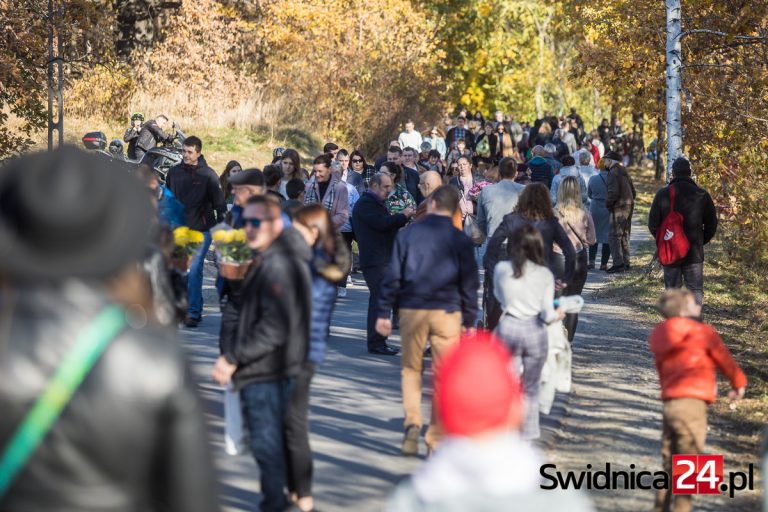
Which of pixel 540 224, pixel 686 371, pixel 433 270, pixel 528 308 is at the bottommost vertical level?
pixel 686 371

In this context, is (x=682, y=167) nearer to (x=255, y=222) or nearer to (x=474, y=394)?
(x=255, y=222)

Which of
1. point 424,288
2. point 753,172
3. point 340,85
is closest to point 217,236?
point 424,288

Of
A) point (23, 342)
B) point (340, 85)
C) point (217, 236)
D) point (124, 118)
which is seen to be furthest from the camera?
point (340, 85)

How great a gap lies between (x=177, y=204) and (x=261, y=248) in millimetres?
4578

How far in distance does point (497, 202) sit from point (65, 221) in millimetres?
9844

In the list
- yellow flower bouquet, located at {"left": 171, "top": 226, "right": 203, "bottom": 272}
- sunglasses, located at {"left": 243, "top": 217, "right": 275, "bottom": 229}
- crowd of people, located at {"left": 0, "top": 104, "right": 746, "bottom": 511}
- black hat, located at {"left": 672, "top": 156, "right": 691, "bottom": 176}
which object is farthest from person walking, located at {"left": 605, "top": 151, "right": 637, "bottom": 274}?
sunglasses, located at {"left": 243, "top": 217, "right": 275, "bottom": 229}

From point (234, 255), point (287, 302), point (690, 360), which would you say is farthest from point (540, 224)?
point (287, 302)

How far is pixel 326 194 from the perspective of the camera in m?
14.7

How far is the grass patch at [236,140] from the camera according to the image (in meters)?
30.7

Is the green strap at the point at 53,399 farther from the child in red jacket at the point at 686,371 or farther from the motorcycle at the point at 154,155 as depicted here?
the motorcycle at the point at 154,155

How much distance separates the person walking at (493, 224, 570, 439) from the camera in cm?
855

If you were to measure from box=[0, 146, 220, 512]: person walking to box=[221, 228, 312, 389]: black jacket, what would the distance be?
3.76 meters

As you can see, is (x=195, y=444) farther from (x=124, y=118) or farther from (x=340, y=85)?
(x=340, y=85)

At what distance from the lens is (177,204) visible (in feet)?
36.8
